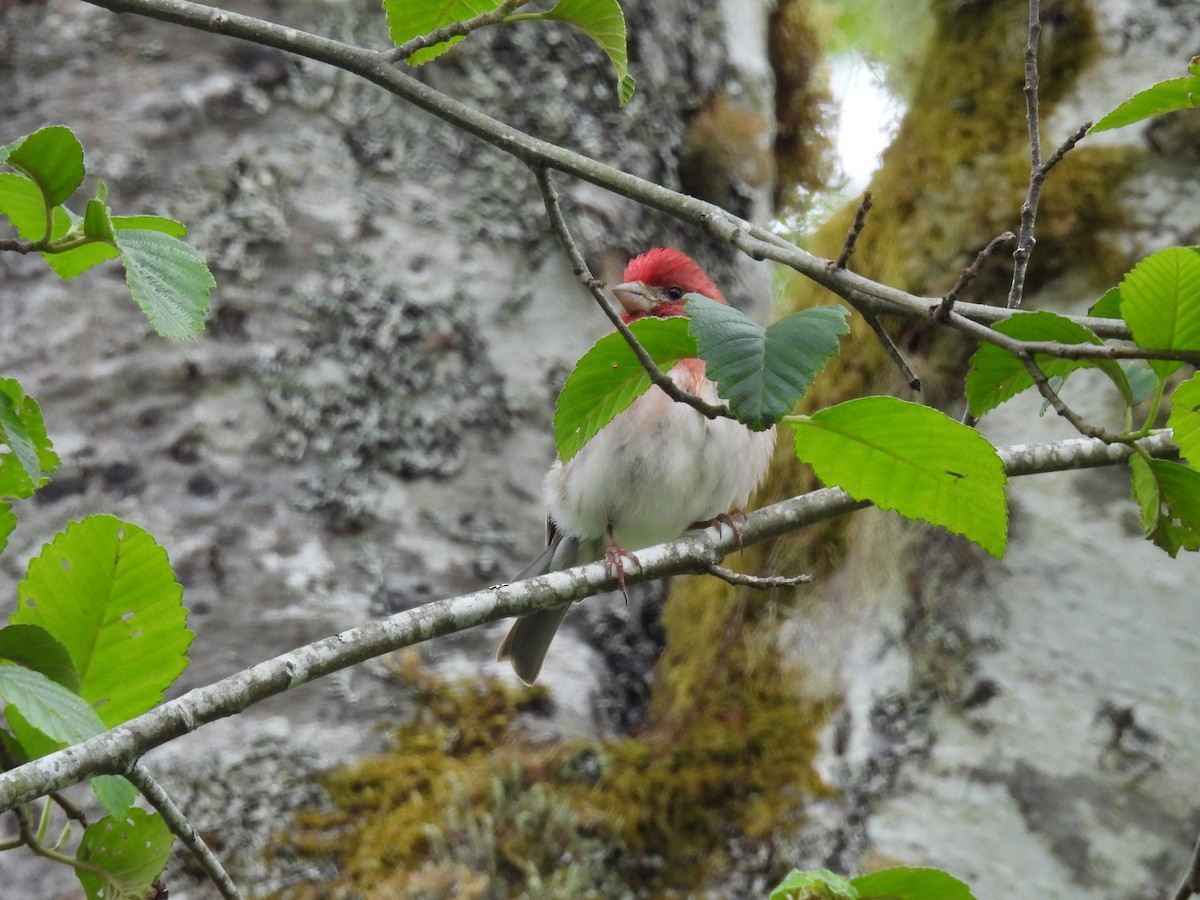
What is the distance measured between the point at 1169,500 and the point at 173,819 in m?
1.39

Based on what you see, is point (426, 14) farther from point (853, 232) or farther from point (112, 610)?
point (112, 610)

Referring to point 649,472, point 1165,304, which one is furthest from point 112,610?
point 649,472

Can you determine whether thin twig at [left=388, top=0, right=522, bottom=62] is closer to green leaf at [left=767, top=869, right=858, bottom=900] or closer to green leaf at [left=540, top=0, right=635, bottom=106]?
green leaf at [left=540, top=0, right=635, bottom=106]

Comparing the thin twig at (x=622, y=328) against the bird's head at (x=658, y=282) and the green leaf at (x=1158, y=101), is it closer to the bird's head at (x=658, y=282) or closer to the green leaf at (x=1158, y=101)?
the green leaf at (x=1158, y=101)

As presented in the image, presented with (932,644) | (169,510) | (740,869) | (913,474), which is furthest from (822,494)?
(169,510)

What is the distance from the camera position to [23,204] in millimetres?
1622

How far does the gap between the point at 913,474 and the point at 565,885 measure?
1.76m

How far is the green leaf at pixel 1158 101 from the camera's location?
1576mm


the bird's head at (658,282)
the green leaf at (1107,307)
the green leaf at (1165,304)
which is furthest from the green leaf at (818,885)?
the bird's head at (658,282)

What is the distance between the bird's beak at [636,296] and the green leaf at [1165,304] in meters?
2.26

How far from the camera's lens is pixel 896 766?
2.93m

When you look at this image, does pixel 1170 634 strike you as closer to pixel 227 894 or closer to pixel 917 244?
pixel 917 244

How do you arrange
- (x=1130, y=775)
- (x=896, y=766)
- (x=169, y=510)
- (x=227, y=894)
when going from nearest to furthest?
(x=227, y=894), (x=1130, y=775), (x=896, y=766), (x=169, y=510)

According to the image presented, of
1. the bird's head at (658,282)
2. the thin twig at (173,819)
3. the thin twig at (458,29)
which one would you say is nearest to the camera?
the thin twig at (173,819)
